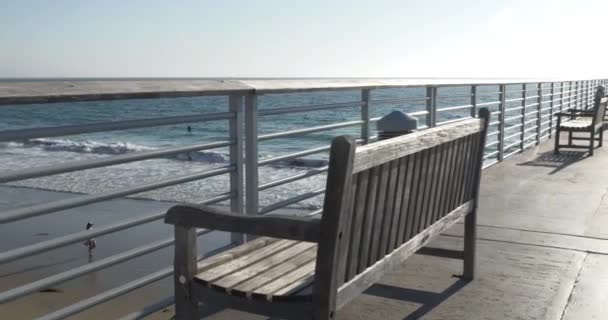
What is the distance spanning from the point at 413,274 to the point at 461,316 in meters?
0.72

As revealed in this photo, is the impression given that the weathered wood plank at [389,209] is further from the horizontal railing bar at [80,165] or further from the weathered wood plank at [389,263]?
the horizontal railing bar at [80,165]

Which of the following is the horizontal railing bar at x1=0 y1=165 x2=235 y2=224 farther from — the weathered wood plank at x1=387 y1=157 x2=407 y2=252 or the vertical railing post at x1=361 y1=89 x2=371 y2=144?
the vertical railing post at x1=361 y1=89 x2=371 y2=144

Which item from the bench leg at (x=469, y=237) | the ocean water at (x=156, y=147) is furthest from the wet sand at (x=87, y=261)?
the bench leg at (x=469, y=237)

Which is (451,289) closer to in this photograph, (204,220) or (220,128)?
(204,220)

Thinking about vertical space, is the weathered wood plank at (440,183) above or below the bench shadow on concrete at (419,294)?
above

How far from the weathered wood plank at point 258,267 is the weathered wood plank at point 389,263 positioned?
1.11 feet

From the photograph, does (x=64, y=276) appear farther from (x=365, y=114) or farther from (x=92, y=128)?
(x=365, y=114)

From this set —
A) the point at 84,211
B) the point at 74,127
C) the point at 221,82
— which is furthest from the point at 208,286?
the point at 84,211

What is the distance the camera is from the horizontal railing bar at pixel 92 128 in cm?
243

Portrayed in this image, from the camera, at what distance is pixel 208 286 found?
2.47 meters

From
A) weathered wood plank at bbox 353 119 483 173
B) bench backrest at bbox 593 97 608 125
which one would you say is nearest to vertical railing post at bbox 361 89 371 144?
weathered wood plank at bbox 353 119 483 173

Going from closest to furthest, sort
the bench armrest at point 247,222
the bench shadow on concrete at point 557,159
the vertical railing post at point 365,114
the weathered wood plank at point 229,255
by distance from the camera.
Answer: the bench armrest at point 247,222 → the weathered wood plank at point 229,255 → the vertical railing post at point 365,114 → the bench shadow on concrete at point 557,159

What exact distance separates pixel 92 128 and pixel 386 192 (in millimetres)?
1204

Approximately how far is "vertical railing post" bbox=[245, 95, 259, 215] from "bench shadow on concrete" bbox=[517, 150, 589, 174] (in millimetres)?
5483
